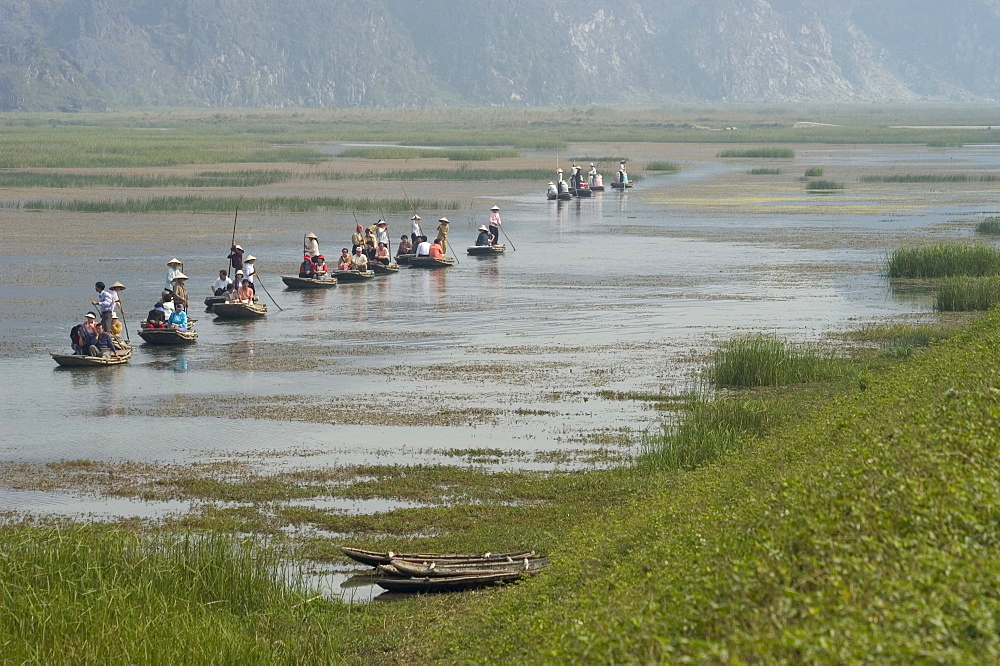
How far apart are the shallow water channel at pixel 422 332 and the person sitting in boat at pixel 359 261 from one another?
1.26m

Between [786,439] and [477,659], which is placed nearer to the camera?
[477,659]

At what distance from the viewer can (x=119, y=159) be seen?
92.1 m

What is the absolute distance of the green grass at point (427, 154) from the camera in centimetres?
10150

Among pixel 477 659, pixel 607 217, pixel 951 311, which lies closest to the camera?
pixel 477 659

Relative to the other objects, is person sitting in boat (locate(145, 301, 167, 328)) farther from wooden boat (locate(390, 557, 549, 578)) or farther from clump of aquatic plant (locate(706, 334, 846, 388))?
wooden boat (locate(390, 557, 549, 578))

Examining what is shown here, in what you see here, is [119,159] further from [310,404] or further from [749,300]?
[310,404]

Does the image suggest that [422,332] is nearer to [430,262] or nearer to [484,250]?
[430,262]

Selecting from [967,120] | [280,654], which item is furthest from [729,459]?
[967,120]

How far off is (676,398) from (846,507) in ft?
44.6

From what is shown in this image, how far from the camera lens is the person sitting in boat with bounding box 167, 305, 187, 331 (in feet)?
105

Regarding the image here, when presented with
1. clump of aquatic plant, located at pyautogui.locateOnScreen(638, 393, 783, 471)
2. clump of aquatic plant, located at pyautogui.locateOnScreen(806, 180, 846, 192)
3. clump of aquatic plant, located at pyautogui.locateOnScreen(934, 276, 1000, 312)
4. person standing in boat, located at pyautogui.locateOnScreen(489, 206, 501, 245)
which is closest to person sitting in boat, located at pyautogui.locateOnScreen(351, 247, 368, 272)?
person standing in boat, located at pyautogui.locateOnScreen(489, 206, 501, 245)

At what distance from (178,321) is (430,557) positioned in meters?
18.1

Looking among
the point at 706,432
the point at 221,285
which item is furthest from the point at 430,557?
the point at 221,285

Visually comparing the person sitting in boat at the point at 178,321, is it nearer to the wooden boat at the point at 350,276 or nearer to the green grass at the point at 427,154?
the wooden boat at the point at 350,276
